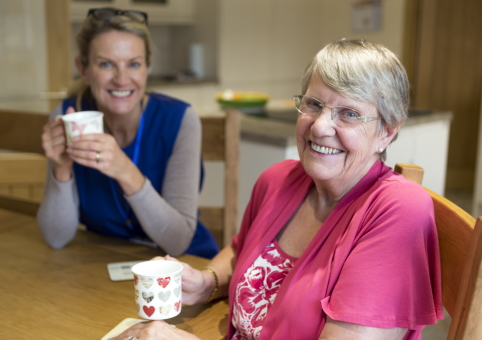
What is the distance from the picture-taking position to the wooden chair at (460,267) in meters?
0.73

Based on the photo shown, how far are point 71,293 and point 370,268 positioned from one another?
2.32 feet

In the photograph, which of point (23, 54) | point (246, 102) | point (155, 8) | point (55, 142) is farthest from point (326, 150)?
point (155, 8)

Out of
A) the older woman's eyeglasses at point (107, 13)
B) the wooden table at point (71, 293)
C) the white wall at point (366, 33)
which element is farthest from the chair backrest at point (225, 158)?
the white wall at point (366, 33)

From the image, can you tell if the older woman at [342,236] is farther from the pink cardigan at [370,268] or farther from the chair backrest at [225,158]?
the chair backrest at [225,158]

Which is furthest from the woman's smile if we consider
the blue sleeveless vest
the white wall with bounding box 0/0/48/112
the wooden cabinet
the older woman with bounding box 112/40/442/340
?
the wooden cabinet

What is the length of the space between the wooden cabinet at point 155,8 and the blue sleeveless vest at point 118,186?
3.31 metres

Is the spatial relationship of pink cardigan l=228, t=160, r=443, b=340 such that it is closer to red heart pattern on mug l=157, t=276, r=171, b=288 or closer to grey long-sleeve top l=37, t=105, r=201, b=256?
red heart pattern on mug l=157, t=276, r=171, b=288

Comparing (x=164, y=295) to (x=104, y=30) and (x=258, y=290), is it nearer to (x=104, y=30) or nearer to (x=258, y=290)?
(x=258, y=290)

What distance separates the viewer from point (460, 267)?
83 centimetres

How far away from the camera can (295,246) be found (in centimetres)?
109

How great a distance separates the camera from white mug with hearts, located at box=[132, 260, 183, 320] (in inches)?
35.7

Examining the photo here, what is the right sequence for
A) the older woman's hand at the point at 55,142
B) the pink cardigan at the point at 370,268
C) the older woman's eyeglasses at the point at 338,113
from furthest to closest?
the older woman's hand at the point at 55,142, the older woman's eyeglasses at the point at 338,113, the pink cardigan at the point at 370,268

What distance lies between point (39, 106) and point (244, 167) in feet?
4.88

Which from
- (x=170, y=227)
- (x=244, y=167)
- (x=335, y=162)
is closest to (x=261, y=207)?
(x=335, y=162)
